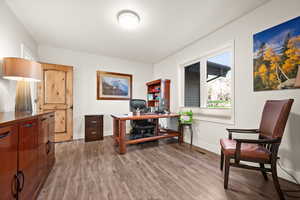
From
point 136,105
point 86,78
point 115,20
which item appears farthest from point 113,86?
point 115,20

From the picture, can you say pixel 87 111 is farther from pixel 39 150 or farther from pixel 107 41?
pixel 39 150

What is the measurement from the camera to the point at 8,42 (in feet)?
6.01

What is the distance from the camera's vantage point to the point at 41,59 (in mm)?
3113

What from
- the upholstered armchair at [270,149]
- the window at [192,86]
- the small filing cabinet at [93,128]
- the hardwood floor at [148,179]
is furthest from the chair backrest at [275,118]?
the small filing cabinet at [93,128]

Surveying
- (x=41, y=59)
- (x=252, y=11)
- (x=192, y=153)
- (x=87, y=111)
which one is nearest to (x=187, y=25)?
(x=252, y=11)

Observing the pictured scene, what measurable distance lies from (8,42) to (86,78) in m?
1.82

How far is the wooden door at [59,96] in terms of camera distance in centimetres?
299

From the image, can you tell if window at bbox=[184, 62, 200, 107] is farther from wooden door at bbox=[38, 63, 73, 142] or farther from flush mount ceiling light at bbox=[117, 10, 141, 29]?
wooden door at bbox=[38, 63, 73, 142]

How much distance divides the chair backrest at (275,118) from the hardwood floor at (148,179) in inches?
27.3

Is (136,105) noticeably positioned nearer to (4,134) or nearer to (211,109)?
(211,109)

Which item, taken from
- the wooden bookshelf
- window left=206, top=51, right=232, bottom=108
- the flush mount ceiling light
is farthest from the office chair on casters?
the flush mount ceiling light

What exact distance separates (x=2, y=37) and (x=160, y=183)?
10.1 ft

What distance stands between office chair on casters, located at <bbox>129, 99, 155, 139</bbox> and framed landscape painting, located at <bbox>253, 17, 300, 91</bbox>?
238 centimetres

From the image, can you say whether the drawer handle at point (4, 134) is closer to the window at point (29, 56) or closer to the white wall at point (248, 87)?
the window at point (29, 56)
